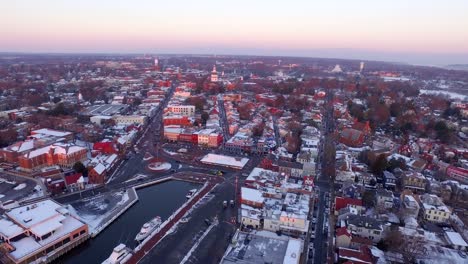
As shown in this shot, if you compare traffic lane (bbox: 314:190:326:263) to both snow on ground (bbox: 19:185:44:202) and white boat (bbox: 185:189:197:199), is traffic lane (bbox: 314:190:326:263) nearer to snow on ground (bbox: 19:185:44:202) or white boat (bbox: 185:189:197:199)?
white boat (bbox: 185:189:197:199)

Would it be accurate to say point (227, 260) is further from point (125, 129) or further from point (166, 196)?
point (125, 129)

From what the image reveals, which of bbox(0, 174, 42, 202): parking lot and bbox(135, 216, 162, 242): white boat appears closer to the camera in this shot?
bbox(135, 216, 162, 242): white boat

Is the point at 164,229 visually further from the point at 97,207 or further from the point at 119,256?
the point at 97,207

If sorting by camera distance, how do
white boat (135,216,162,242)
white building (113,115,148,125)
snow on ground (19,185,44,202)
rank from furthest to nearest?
white building (113,115,148,125) → snow on ground (19,185,44,202) → white boat (135,216,162,242)

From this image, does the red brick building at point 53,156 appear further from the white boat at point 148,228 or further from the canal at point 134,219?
the white boat at point 148,228

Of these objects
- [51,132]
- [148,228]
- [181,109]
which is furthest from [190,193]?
[181,109]

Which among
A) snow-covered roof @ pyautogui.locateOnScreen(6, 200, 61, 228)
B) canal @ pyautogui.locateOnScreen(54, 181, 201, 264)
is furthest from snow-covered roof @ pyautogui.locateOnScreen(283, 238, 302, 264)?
snow-covered roof @ pyautogui.locateOnScreen(6, 200, 61, 228)

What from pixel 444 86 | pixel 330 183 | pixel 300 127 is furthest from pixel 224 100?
pixel 444 86
